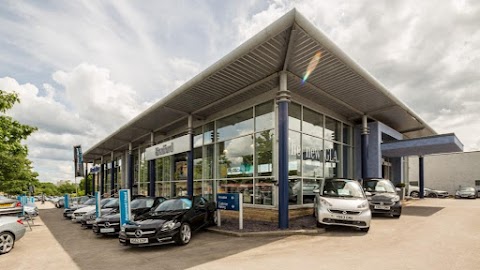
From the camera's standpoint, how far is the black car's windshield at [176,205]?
8898mm

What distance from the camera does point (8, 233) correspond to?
7.67 metres

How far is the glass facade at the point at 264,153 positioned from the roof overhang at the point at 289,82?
0.84 meters

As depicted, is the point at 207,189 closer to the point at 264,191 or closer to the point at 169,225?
the point at 264,191

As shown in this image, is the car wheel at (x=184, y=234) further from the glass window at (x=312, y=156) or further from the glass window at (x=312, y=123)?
the glass window at (x=312, y=123)

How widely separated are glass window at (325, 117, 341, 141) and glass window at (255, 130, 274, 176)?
3.85m

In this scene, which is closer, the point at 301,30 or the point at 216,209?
the point at 301,30

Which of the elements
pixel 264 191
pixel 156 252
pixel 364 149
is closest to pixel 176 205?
pixel 156 252

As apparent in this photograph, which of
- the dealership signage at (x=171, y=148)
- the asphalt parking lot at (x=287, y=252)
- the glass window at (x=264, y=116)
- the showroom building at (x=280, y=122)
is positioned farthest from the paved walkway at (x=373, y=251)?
the dealership signage at (x=171, y=148)

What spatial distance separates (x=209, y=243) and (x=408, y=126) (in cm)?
1679

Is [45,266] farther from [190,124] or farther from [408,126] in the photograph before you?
[408,126]

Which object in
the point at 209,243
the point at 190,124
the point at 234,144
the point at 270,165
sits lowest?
the point at 209,243

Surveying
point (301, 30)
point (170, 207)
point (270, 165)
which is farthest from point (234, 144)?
point (301, 30)

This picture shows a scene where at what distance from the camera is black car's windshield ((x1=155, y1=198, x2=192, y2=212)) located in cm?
890

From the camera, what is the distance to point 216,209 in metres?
10.6
